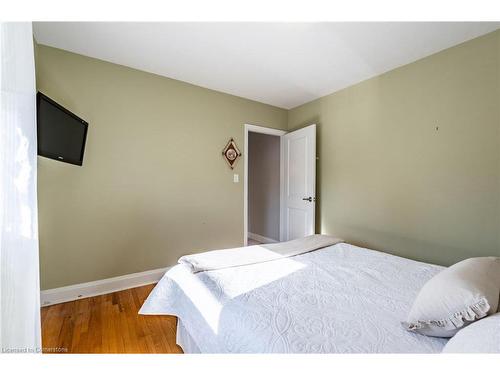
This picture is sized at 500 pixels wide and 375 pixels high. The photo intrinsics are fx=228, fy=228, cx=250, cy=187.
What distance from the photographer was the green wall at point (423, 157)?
195 centimetres

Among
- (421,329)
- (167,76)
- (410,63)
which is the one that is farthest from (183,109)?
(421,329)

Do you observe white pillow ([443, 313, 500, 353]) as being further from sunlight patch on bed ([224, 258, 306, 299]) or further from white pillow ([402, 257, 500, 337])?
sunlight patch on bed ([224, 258, 306, 299])

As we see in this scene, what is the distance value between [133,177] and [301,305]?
2.25 metres

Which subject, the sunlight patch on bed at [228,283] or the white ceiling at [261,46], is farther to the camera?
the white ceiling at [261,46]

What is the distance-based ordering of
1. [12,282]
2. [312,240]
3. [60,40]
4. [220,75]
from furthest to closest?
1. [220,75]
2. [312,240]
3. [60,40]
4. [12,282]

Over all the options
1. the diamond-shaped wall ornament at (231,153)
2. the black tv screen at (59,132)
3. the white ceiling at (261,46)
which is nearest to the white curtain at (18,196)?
the black tv screen at (59,132)

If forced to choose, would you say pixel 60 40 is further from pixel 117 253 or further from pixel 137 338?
pixel 137 338

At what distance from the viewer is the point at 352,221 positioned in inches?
116

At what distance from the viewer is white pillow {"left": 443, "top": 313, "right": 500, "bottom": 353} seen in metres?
0.66

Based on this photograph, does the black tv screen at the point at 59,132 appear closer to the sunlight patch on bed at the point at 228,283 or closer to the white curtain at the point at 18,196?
the white curtain at the point at 18,196

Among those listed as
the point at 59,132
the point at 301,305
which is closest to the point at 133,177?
the point at 59,132

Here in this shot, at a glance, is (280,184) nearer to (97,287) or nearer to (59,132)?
(97,287)

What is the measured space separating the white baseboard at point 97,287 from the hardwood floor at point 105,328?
0.07 metres

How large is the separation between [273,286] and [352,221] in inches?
80.4
